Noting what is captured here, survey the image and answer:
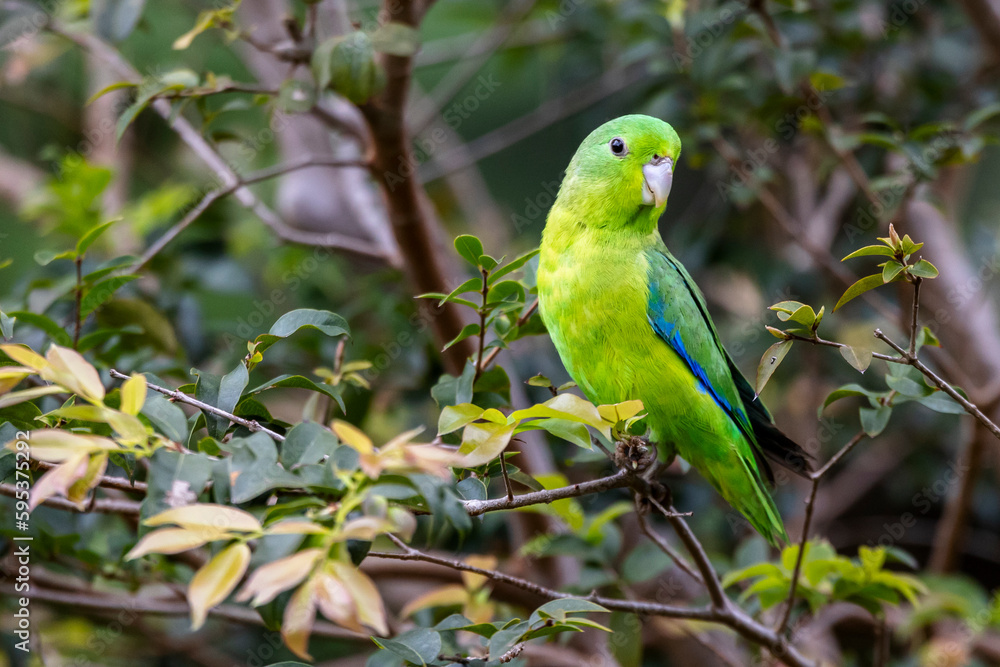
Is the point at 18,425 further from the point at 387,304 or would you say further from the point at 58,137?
the point at 58,137

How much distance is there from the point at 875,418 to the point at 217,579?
4.30 ft

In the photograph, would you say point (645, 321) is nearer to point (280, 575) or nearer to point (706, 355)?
point (706, 355)

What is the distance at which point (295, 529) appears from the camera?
0.94 m

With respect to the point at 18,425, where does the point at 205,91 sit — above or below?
above

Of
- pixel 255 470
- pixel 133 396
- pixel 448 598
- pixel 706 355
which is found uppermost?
pixel 133 396

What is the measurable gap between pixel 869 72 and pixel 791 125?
49 cm

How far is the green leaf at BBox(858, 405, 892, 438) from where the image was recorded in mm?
1623

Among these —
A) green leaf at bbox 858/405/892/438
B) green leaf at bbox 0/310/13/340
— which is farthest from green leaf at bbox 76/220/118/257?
green leaf at bbox 858/405/892/438

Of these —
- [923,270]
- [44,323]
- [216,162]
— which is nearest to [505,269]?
[923,270]

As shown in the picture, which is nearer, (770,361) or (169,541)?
(169,541)

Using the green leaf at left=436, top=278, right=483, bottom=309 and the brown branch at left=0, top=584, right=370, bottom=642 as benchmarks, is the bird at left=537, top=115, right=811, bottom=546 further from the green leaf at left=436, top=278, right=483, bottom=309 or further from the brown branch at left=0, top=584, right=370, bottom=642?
the brown branch at left=0, top=584, right=370, bottom=642

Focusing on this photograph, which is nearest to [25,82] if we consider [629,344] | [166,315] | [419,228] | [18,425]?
[166,315]

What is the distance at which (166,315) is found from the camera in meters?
2.76

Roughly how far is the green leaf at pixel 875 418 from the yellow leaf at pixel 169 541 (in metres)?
1.27
